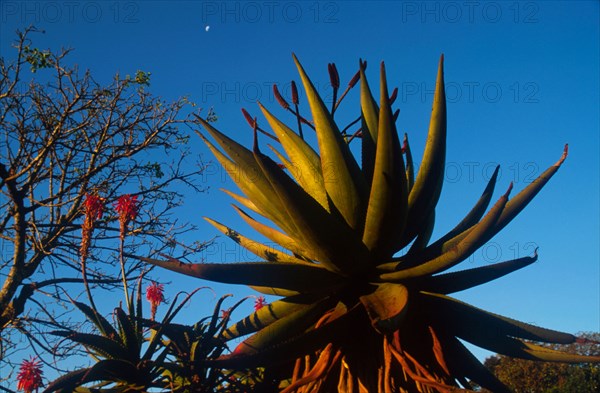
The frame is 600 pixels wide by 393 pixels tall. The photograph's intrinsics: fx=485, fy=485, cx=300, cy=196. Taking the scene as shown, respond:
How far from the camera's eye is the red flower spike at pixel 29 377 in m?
2.51

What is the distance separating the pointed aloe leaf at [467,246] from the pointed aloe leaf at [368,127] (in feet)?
2.30

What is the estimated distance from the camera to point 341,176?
2363 mm

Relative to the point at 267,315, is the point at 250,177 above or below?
above

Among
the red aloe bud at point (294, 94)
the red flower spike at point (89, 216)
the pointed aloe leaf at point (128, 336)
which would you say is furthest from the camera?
the red aloe bud at point (294, 94)

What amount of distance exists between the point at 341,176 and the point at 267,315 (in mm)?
746

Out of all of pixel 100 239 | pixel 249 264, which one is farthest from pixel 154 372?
pixel 100 239

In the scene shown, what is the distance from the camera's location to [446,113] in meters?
2.51

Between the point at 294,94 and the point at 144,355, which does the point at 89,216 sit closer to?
the point at 144,355

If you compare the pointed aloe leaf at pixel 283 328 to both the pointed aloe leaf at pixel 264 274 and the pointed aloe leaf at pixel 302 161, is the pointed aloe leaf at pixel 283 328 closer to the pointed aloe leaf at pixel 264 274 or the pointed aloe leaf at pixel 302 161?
the pointed aloe leaf at pixel 264 274

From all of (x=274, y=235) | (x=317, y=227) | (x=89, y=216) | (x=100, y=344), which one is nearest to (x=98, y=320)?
(x=100, y=344)

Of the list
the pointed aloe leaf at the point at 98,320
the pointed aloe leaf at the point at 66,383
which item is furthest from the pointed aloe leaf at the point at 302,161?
the pointed aloe leaf at the point at 66,383

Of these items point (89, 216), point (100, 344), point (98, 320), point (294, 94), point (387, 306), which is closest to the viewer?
point (387, 306)

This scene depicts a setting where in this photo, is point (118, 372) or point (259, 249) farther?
point (259, 249)

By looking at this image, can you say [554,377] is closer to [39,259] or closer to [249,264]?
[39,259]
